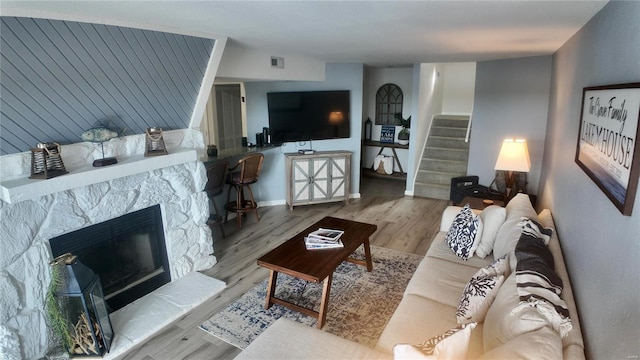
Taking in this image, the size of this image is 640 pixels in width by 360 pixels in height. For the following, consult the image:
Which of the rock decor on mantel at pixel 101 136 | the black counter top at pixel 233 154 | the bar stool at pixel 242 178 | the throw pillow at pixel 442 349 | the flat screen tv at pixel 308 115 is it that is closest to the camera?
the throw pillow at pixel 442 349

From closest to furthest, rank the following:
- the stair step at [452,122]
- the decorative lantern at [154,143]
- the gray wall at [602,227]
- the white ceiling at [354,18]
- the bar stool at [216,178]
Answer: the gray wall at [602,227] → the white ceiling at [354,18] → the decorative lantern at [154,143] → the bar stool at [216,178] → the stair step at [452,122]

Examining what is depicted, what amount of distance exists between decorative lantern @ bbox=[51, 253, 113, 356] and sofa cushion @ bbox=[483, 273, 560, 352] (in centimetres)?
230

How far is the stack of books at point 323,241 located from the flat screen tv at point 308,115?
2.40m

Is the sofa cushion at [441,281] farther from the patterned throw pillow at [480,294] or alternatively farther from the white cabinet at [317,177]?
the white cabinet at [317,177]

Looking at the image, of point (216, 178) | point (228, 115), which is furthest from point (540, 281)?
point (228, 115)

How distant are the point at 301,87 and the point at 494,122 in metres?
2.72

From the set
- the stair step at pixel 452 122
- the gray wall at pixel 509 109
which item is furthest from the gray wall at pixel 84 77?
the stair step at pixel 452 122

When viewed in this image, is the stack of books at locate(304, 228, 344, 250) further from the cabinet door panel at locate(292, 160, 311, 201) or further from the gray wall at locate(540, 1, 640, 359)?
the cabinet door panel at locate(292, 160, 311, 201)

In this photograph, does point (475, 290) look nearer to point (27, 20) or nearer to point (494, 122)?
point (27, 20)

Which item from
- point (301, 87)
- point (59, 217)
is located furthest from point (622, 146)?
Result: point (301, 87)

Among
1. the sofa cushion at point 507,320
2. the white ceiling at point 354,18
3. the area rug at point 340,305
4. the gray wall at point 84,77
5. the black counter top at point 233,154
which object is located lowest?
the area rug at point 340,305

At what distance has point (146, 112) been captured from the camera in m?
2.78

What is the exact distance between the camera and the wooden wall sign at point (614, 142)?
122cm

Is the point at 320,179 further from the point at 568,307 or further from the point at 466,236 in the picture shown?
the point at 568,307
